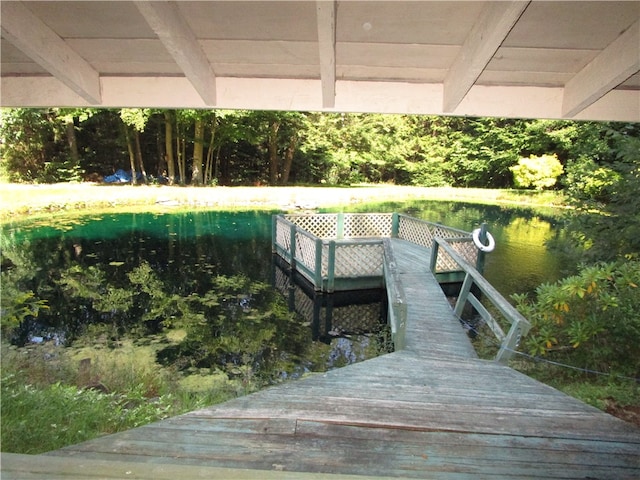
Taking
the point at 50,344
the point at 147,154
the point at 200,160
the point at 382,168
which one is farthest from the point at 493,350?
the point at 382,168

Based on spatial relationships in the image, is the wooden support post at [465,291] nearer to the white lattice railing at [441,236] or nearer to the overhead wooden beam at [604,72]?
the white lattice railing at [441,236]

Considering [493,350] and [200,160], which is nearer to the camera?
[493,350]

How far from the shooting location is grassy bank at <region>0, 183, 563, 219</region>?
1576cm

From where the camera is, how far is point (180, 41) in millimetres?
1704

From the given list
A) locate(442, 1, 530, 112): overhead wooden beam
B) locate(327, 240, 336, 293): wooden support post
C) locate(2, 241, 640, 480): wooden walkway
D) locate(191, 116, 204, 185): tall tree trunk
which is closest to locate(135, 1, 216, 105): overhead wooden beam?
locate(442, 1, 530, 112): overhead wooden beam

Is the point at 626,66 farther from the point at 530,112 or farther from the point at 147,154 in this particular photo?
the point at 147,154

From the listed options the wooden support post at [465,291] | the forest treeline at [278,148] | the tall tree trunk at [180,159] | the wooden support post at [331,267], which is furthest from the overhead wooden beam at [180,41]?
the tall tree trunk at [180,159]

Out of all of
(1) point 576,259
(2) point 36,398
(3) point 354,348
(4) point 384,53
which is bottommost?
(3) point 354,348

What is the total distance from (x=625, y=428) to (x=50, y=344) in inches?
257

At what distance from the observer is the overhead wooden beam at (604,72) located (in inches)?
67.1

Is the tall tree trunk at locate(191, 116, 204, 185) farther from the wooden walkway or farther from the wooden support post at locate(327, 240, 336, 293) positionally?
the wooden walkway

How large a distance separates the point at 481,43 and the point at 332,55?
0.65m

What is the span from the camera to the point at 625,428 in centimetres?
236

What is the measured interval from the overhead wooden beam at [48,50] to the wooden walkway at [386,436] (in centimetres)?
164
